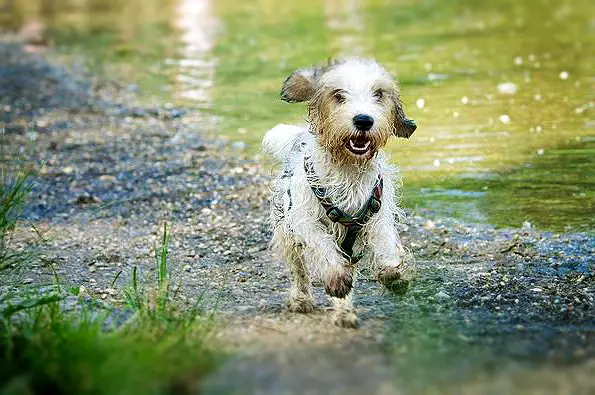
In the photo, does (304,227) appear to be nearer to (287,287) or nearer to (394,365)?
(287,287)

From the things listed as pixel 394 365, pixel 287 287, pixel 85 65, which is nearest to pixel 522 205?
pixel 287 287

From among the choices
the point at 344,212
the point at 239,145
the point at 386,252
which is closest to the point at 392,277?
the point at 386,252

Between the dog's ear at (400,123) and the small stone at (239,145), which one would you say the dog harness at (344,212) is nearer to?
the dog's ear at (400,123)

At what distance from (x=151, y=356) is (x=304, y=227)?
1.93m

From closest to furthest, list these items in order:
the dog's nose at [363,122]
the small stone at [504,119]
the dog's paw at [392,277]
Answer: the dog's nose at [363,122] → the dog's paw at [392,277] → the small stone at [504,119]

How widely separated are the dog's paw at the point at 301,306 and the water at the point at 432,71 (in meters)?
2.51

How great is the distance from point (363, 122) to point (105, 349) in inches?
78.4

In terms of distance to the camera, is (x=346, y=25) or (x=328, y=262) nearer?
(x=328, y=262)

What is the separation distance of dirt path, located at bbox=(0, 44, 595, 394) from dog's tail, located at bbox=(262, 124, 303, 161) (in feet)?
3.14

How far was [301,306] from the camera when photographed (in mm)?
5957

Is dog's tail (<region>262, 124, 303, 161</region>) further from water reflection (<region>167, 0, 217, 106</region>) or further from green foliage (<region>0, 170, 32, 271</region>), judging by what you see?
water reflection (<region>167, 0, 217, 106</region>)

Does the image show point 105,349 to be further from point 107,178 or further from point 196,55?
point 196,55

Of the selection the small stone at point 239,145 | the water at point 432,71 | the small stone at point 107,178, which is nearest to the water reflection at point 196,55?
the water at point 432,71

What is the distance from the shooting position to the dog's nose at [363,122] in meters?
5.15
